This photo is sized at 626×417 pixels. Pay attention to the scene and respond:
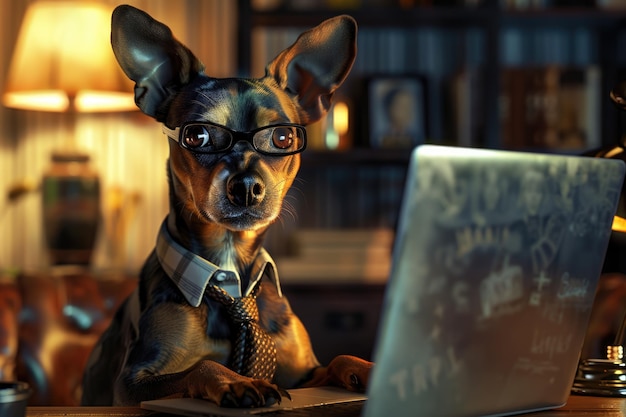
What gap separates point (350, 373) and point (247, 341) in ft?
0.43

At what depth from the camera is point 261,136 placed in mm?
1135

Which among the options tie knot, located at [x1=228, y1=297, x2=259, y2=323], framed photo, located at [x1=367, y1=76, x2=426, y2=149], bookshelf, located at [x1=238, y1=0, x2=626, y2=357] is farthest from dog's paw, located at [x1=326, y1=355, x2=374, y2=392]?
framed photo, located at [x1=367, y1=76, x2=426, y2=149]

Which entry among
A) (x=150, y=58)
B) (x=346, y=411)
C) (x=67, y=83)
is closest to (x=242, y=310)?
(x=346, y=411)

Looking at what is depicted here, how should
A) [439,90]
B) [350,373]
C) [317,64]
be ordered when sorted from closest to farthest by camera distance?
1. [350,373]
2. [317,64]
3. [439,90]

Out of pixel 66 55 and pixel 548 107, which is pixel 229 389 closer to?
pixel 66 55

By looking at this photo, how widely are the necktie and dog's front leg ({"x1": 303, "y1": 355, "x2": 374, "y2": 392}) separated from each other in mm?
73

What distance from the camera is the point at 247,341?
1.04 metres

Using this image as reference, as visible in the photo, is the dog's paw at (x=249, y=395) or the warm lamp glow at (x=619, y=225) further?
the warm lamp glow at (x=619, y=225)

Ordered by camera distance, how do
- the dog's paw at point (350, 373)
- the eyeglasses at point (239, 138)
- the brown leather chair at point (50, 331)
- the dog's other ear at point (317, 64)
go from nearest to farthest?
the dog's paw at point (350, 373) → the eyeglasses at point (239, 138) → the dog's other ear at point (317, 64) → the brown leather chair at point (50, 331)

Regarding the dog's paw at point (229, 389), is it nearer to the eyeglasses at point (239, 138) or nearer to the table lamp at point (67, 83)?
the eyeglasses at point (239, 138)

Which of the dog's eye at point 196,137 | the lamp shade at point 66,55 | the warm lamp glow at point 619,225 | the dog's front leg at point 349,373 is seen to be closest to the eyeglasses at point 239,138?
the dog's eye at point 196,137

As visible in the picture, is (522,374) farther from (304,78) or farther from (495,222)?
(304,78)

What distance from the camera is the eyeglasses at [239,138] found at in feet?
3.60

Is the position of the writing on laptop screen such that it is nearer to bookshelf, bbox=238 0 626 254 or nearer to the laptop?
the laptop
